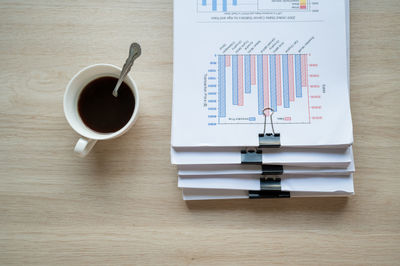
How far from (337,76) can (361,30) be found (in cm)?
13

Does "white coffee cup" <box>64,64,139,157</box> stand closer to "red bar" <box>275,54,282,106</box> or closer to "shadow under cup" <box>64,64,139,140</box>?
"shadow under cup" <box>64,64,139,140</box>

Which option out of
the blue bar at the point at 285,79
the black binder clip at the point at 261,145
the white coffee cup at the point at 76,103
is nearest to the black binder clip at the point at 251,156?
the black binder clip at the point at 261,145

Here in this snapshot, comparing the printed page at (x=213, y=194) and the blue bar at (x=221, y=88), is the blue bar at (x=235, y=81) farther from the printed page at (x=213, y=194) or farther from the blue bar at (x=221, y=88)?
the printed page at (x=213, y=194)

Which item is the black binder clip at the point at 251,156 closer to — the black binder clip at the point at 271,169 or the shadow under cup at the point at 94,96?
the black binder clip at the point at 271,169

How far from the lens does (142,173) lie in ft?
2.06

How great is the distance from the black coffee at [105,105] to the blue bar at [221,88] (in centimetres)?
16

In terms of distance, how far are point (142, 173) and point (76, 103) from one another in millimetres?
178

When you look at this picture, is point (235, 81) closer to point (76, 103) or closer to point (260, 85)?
point (260, 85)

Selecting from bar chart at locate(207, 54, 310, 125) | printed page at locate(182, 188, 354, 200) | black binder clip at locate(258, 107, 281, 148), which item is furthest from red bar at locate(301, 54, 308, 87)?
printed page at locate(182, 188, 354, 200)

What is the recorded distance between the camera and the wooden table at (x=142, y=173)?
61 cm

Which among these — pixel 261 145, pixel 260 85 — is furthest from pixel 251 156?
pixel 260 85

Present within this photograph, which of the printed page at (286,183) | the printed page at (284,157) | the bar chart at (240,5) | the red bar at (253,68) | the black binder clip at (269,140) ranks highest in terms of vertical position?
the bar chart at (240,5)

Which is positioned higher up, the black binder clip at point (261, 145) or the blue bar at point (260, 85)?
the blue bar at point (260, 85)

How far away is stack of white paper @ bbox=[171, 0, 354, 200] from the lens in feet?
1.90
